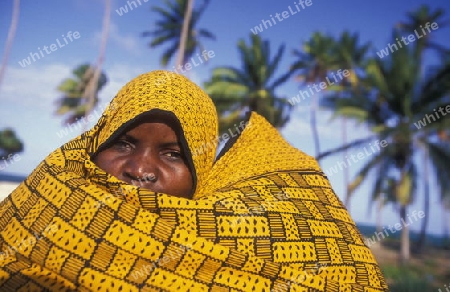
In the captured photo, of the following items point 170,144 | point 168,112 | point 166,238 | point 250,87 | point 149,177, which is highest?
point 250,87

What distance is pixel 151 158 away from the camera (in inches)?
50.8

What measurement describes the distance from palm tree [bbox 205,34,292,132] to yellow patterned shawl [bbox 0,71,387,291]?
856 inches

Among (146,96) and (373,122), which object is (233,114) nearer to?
(373,122)

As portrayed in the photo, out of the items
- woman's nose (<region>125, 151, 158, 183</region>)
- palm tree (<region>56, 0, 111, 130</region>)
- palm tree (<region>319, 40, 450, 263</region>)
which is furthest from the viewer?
palm tree (<region>56, 0, 111, 130</region>)

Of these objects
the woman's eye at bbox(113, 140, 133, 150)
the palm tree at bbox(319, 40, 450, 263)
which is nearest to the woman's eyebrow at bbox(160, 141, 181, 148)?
the woman's eye at bbox(113, 140, 133, 150)

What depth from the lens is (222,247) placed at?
964 mm

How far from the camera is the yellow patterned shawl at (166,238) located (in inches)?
36.6

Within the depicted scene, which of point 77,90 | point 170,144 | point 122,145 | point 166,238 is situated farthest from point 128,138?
point 77,90

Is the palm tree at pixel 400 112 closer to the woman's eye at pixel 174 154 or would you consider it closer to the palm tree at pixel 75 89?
the woman's eye at pixel 174 154

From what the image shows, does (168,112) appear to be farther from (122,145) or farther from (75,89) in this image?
(75,89)

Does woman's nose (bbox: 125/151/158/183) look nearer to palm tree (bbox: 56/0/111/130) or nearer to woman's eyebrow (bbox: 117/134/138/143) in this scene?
woman's eyebrow (bbox: 117/134/138/143)

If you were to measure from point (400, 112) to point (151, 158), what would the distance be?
1957cm

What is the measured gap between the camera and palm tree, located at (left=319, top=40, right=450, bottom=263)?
56.0 ft

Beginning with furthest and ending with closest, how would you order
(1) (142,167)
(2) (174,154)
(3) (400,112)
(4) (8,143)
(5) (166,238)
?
(4) (8,143), (3) (400,112), (2) (174,154), (1) (142,167), (5) (166,238)
